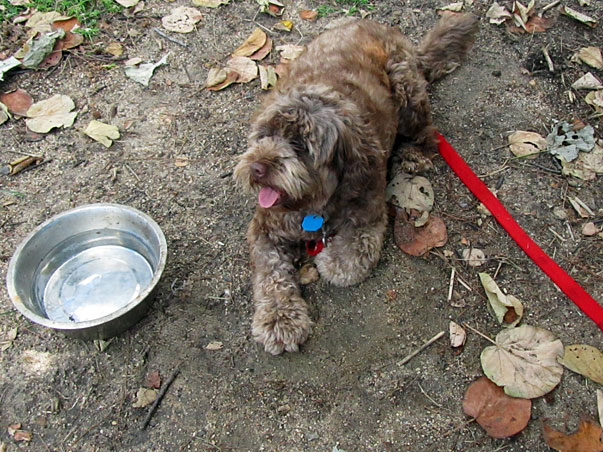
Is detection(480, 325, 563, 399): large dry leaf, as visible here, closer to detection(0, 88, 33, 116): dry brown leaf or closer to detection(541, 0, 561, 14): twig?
detection(541, 0, 561, 14): twig

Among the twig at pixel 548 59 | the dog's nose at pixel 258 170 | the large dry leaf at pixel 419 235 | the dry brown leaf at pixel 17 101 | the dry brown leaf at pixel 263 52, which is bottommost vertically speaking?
the large dry leaf at pixel 419 235

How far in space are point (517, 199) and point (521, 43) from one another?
207 centimetres

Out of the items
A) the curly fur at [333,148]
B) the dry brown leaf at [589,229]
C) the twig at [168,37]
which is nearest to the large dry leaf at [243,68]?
the twig at [168,37]

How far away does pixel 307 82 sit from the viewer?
3836mm

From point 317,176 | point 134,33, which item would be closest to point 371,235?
point 317,176

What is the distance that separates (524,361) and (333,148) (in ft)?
6.16

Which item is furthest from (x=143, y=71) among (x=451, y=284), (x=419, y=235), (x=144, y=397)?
(x=451, y=284)

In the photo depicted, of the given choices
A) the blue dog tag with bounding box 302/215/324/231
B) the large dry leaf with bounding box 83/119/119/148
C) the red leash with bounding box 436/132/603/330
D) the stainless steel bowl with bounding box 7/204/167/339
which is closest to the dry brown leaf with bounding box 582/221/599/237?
the red leash with bounding box 436/132/603/330

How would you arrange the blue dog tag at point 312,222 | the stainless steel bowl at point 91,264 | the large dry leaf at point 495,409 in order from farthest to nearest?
the blue dog tag at point 312,222
the stainless steel bowl at point 91,264
the large dry leaf at point 495,409

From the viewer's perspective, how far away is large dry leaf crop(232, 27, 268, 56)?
5633mm

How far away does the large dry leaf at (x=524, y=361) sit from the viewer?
3412 mm

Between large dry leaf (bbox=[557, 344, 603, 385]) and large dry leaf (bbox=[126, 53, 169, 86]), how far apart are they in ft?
14.3

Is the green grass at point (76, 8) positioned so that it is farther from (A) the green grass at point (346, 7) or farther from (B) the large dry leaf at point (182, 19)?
(A) the green grass at point (346, 7)

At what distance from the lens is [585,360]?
11.6 ft
